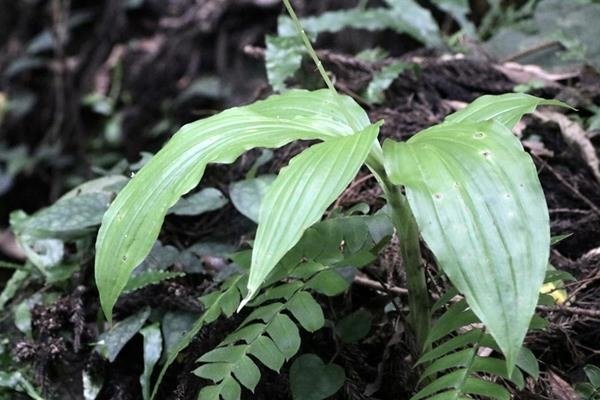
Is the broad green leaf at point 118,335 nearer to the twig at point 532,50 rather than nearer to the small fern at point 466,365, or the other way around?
the small fern at point 466,365

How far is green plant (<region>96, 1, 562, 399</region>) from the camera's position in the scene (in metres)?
0.88

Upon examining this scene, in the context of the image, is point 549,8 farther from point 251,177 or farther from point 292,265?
point 292,265

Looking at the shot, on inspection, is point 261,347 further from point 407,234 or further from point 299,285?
point 407,234

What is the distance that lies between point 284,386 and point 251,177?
0.67 meters

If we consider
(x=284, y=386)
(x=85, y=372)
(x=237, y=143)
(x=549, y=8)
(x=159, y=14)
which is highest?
(x=237, y=143)

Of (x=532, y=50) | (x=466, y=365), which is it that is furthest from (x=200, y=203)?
(x=532, y=50)

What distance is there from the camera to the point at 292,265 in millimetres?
1252

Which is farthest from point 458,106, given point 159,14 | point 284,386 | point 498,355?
point 159,14

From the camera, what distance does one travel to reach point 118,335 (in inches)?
60.2

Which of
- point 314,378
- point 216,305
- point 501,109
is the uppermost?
point 501,109

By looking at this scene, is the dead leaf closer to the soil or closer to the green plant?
the soil

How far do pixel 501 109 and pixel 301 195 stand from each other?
481 millimetres

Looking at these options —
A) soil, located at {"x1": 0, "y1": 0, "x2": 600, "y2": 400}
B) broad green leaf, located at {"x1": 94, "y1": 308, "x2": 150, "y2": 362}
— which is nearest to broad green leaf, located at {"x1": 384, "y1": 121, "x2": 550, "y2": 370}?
soil, located at {"x1": 0, "y1": 0, "x2": 600, "y2": 400}

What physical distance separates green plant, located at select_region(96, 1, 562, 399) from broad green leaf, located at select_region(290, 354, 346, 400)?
119 mm
